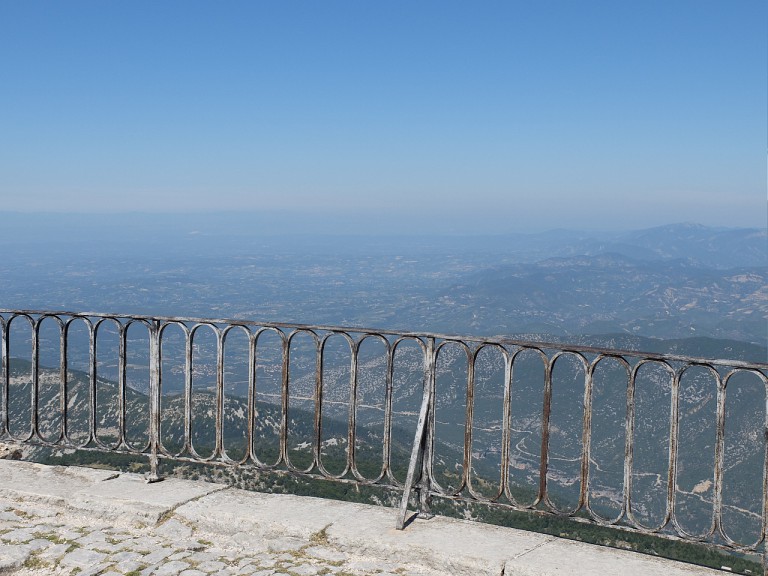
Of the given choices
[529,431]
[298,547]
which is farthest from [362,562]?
[529,431]

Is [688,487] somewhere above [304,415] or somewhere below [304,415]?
below

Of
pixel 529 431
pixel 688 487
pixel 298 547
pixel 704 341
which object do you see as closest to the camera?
pixel 298 547

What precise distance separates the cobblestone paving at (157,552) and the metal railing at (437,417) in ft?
Result: 2.44

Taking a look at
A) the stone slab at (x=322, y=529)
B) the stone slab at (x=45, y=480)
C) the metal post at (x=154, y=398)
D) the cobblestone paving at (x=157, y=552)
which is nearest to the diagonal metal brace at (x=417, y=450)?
the stone slab at (x=322, y=529)

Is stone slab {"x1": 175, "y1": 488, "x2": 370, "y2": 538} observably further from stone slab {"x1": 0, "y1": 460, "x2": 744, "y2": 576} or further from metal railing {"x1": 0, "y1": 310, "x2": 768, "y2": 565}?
metal railing {"x1": 0, "y1": 310, "x2": 768, "y2": 565}

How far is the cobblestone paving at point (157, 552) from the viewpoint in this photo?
466 cm

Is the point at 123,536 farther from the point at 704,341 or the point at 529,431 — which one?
the point at 704,341

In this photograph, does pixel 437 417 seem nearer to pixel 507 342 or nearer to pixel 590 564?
pixel 507 342

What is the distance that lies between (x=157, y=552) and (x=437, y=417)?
68.0 meters

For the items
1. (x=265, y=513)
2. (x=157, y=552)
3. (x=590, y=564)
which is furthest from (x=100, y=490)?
(x=590, y=564)

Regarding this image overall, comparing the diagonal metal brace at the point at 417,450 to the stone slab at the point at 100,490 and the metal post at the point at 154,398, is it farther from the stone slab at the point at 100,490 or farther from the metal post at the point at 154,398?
the metal post at the point at 154,398

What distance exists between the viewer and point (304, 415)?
53.1 meters

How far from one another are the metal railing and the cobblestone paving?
0.74 m

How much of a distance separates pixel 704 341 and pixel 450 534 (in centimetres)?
13409
